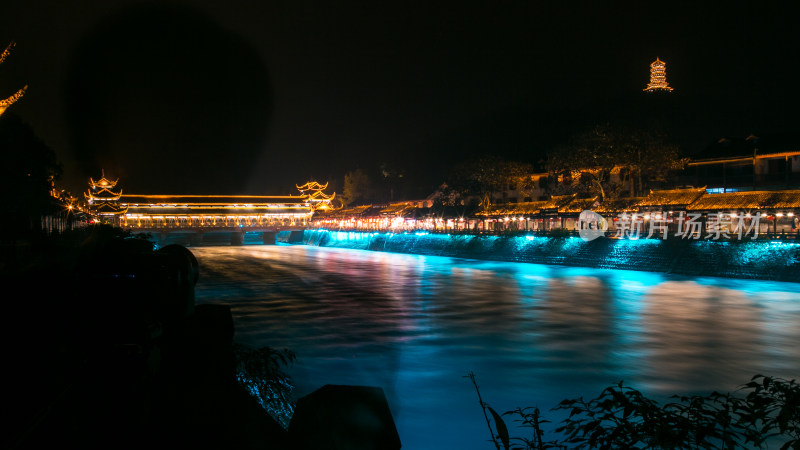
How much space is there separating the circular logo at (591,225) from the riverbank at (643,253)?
0.51m

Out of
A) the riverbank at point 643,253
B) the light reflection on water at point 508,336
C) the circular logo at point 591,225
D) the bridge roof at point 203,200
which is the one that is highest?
the bridge roof at point 203,200

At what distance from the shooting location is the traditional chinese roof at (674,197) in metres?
32.6

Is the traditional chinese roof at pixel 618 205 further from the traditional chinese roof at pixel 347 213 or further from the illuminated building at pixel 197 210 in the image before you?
the illuminated building at pixel 197 210

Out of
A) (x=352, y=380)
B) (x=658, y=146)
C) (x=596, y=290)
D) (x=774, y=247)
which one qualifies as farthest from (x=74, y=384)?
(x=658, y=146)

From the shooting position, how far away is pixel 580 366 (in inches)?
430

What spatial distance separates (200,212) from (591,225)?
46.8 meters

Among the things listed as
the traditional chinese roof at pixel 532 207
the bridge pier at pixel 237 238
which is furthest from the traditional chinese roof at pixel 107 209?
the traditional chinese roof at pixel 532 207

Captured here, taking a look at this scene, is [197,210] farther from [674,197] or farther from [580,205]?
[674,197]

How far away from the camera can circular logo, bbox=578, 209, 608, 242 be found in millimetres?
34156

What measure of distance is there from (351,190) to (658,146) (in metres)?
57.9

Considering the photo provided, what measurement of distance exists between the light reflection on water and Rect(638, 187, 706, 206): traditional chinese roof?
784cm

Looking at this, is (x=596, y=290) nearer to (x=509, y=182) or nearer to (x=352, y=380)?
(x=352, y=380)

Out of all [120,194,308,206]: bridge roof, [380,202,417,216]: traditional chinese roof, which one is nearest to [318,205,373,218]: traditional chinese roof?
[380,202,417,216]: traditional chinese roof

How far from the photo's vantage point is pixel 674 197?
111ft
